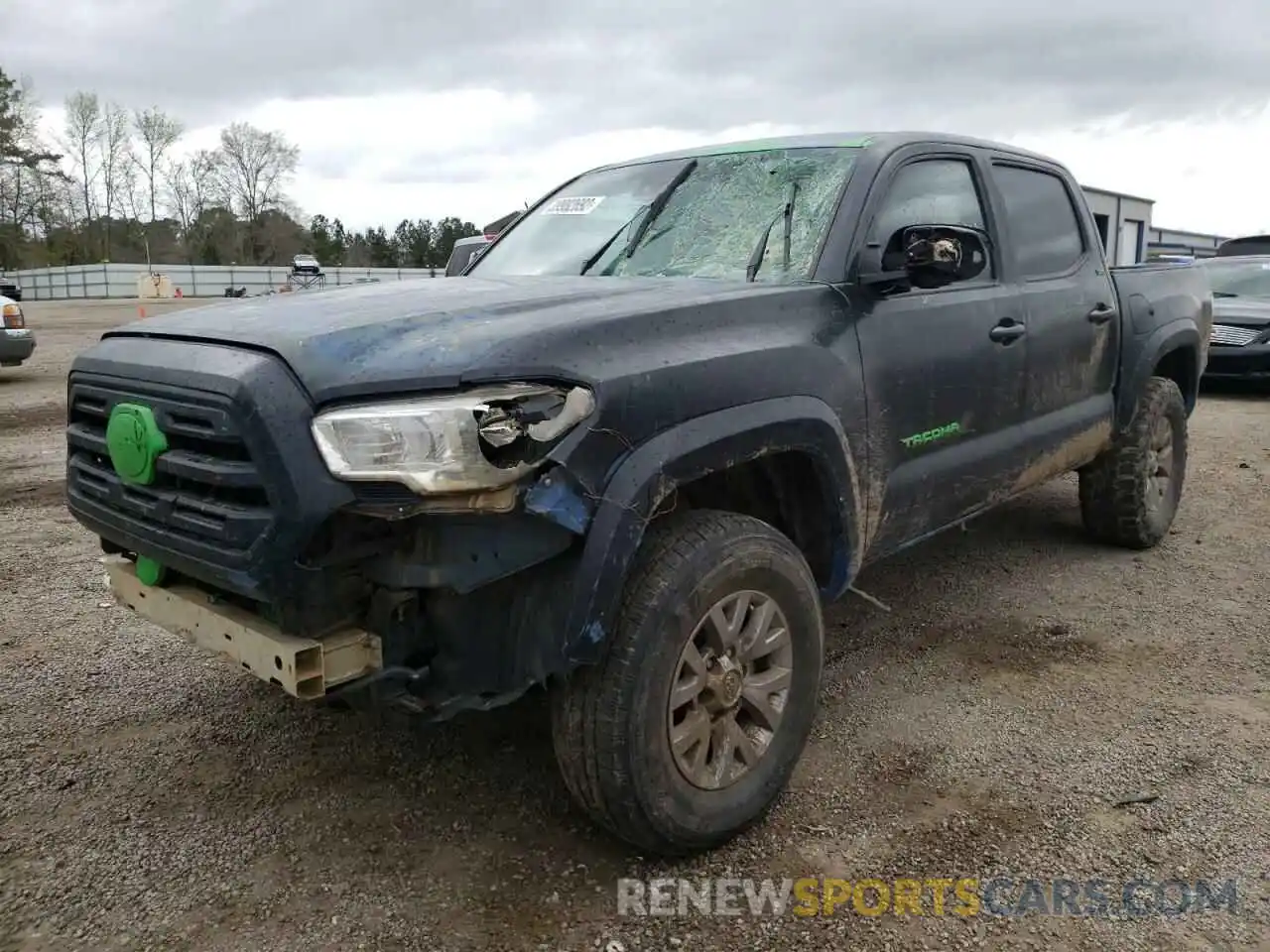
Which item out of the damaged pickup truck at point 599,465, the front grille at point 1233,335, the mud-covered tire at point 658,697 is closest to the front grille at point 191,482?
the damaged pickup truck at point 599,465

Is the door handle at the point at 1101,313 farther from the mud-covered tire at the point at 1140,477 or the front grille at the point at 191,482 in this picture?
the front grille at the point at 191,482

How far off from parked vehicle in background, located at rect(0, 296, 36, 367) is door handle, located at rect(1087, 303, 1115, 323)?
464 inches

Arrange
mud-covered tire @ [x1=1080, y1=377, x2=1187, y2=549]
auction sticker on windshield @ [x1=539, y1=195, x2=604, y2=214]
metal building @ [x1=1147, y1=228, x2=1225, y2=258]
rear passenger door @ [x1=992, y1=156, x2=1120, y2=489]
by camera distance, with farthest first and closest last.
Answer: metal building @ [x1=1147, y1=228, x2=1225, y2=258] < mud-covered tire @ [x1=1080, y1=377, x2=1187, y2=549] < rear passenger door @ [x1=992, y1=156, x2=1120, y2=489] < auction sticker on windshield @ [x1=539, y1=195, x2=604, y2=214]

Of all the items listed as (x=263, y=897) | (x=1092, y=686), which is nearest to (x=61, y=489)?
(x=263, y=897)

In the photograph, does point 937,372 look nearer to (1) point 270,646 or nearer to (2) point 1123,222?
(1) point 270,646

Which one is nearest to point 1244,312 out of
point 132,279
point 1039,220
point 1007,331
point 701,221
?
point 1039,220

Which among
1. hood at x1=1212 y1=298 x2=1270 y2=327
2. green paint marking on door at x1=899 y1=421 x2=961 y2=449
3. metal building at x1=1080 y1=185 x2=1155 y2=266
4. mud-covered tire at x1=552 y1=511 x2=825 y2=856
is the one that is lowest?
mud-covered tire at x1=552 y1=511 x2=825 y2=856

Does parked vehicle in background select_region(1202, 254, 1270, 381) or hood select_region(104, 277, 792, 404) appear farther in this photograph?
parked vehicle in background select_region(1202, 254, 1270, 381)

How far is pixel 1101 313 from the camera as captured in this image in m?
4.50

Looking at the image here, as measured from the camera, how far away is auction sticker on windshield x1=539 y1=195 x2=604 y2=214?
3912 millimetres

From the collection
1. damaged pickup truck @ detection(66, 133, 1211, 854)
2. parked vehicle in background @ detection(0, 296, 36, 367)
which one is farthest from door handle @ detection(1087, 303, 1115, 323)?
parked vehicle in background @ detection(0, 296, 36, 367)

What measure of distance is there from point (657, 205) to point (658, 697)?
1931 millimetres

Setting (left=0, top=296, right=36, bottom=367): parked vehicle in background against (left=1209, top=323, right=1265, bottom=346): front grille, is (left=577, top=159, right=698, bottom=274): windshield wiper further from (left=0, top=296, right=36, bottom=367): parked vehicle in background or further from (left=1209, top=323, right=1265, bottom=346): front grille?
(left=0, top=296, right=36, bottom=367): parked vehicle in background

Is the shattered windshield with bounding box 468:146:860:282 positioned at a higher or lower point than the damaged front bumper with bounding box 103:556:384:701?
higher
